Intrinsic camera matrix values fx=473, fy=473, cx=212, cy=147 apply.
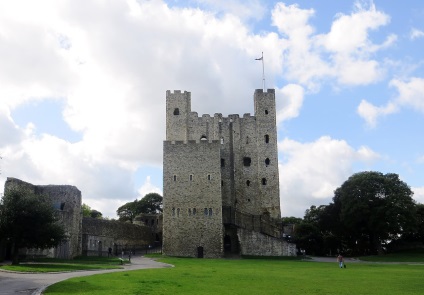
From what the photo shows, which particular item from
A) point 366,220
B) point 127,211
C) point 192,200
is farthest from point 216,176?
point 127,211

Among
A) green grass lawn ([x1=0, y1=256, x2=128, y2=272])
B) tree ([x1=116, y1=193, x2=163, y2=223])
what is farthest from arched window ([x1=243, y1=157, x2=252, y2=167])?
tree ([x1=116, y1=193, x2=163, y2=223])

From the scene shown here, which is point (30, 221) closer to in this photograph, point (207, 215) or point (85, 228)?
point (85, 228)

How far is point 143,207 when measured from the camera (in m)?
94.4

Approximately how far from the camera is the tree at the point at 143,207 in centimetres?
9438

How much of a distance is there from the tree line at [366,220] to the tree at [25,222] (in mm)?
36831

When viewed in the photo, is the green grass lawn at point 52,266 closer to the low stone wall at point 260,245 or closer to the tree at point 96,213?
the low stone wall at point 260,245

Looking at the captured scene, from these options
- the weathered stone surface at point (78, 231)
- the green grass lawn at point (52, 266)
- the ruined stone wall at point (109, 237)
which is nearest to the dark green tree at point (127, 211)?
the ruined stone wall at point (109, 237)

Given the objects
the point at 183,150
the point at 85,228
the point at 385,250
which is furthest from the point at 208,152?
the point at 385,250

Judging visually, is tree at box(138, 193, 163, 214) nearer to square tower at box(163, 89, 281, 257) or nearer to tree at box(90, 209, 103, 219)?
tree at box(90, 209, 103, 219)

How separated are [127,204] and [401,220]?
5959 cm

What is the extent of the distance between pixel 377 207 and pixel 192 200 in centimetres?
2156

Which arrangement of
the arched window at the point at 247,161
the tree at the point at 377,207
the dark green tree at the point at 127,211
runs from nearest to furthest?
the tree at the point at 377,207, the arched window at the point at 247,161, the dark green tree at the point at 127,211

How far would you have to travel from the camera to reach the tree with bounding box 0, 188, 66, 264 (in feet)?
98.3

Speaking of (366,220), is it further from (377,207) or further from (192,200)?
(192,200)
